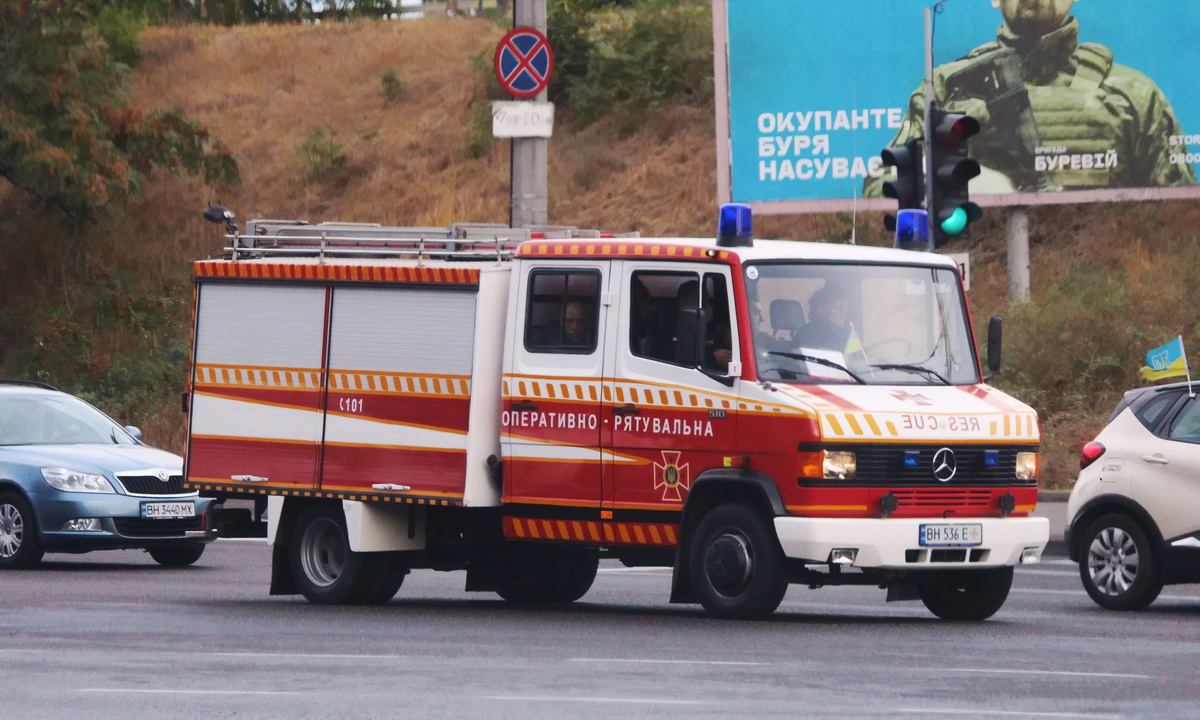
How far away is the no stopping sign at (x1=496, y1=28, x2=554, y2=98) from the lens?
17.9m

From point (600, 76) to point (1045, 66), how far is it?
14.0 meters

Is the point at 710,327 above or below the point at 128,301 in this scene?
below

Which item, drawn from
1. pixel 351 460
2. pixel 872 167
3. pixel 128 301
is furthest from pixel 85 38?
pixel 351 460

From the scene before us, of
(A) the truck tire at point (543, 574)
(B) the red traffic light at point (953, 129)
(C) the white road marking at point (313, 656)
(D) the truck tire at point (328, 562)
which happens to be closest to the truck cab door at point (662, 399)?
(A) the truck tire at point (543, 574)

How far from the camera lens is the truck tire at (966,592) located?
13.7 metres

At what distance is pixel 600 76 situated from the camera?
133ft

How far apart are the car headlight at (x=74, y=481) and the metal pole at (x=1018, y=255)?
1402 cm

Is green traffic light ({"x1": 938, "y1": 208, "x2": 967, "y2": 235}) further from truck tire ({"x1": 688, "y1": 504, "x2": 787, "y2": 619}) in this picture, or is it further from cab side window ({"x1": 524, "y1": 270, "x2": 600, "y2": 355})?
truck tire ({"x1": 688, "y1": 504, "x2": 787, "y2": 619})

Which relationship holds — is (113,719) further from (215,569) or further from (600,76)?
(600,76)

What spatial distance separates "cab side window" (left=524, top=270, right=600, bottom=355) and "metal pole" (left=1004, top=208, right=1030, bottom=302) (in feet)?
50.6

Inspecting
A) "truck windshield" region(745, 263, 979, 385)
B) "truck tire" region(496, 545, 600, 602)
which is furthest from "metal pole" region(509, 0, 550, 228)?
"truck windshield" region(745, 263, 979, 385)

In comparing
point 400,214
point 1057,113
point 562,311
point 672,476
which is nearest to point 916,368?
point 672,476

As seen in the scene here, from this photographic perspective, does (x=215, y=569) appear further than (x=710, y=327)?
Yes

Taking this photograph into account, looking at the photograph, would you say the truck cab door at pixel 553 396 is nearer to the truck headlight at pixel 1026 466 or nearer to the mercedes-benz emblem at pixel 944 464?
the mercedes-benz emblem at pixel 944 464
